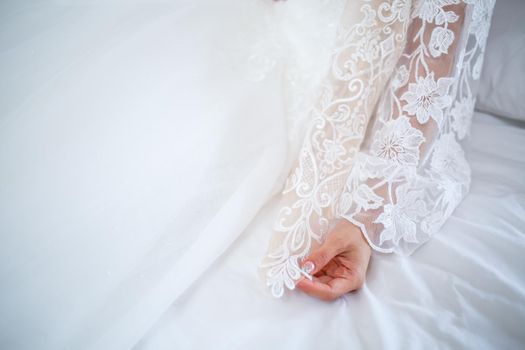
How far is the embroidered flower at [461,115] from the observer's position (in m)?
0.57

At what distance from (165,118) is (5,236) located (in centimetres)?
25

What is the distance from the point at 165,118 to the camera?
0.46 metres

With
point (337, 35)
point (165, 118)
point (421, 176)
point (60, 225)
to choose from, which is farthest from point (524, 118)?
point (60, 225)

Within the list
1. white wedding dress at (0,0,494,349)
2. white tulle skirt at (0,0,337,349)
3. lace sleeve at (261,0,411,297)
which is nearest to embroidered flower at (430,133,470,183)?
white wedding dress at (0,0,494,349)

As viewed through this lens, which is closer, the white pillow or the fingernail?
the fingernail

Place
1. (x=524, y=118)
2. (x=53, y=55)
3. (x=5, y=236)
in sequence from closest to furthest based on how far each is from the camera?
1. (x=5, y=236)
2. (x=53, y=55)
3. (x=524, y=118)

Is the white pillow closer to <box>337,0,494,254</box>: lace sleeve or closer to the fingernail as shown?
<box>337,0,494,254</box>: lace sleeve

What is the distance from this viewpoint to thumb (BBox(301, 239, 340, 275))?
47 cm

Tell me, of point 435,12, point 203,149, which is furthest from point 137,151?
point 435,12

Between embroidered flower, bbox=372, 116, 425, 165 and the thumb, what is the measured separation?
0.18 meters

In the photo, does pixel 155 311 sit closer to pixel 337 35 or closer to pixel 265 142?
pixel 265 142

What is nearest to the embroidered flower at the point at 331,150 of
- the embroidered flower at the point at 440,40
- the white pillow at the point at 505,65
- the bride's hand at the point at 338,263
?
the bride's hand at the point at 338,263

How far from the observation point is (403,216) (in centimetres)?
50

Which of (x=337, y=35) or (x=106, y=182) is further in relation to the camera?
(x=337, y=35)
